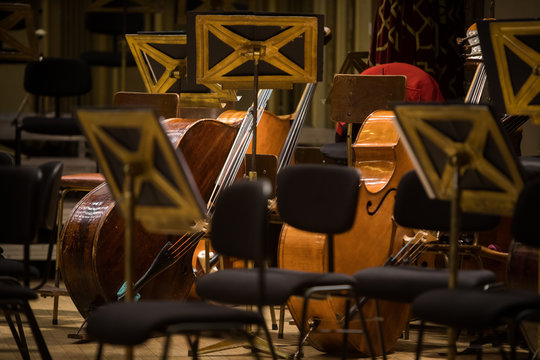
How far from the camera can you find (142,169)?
9.78 feet

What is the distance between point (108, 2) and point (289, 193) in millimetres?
5119

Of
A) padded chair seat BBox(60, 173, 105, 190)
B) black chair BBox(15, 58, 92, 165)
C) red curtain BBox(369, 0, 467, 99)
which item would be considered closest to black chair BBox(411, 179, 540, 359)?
padded chair seat BBox(60, 173, 105, 190)

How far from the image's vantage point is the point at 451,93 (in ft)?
21.2

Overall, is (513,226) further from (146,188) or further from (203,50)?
(203,50)

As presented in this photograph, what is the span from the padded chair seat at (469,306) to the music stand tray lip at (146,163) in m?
0.75

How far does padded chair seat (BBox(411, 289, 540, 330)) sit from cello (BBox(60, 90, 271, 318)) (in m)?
1.72

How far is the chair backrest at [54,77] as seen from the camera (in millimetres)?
7660

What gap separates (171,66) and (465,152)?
255 centimetres

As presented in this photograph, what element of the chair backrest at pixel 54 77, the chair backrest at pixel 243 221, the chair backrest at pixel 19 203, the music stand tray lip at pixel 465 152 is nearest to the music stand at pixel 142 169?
the chair backrest at pixel 243 221

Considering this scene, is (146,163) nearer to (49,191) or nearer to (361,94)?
(49,191)

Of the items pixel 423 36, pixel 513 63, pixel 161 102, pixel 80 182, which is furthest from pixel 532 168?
pixel 423 36

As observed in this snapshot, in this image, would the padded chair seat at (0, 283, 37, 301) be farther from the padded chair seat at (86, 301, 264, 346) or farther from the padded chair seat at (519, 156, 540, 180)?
the padded chair seat at (519, 156, 540, 180)

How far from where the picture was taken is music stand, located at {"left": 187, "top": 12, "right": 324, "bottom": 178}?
165 inches

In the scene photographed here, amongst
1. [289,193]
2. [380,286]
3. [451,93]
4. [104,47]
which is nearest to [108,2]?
[104,47]
